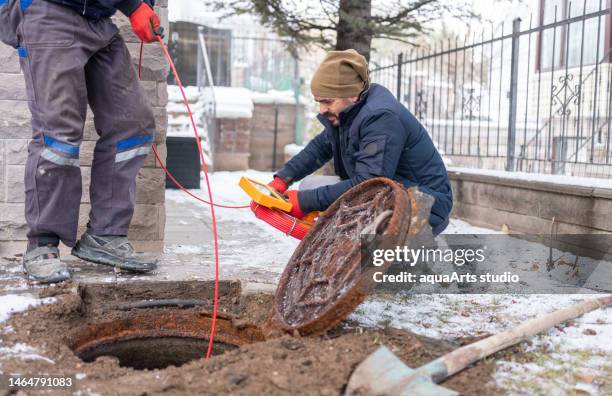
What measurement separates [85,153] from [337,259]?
A: 1959 mm

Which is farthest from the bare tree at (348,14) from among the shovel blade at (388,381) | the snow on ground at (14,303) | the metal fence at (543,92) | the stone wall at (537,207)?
the shovel blade at (388,381)

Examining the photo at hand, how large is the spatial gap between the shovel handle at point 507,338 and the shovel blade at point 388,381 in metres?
0.14

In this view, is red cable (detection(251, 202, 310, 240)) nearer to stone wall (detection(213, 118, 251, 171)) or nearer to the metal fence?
the metal fence

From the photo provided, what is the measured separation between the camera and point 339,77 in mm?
2785

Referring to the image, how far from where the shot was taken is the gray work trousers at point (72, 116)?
2641 mm

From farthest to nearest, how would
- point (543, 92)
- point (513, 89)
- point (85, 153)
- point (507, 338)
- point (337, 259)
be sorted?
1. point (543, 92)
2. point (513, 89)
3. point (85, 153)
4. point (337, 259)
5. point (507, 338)

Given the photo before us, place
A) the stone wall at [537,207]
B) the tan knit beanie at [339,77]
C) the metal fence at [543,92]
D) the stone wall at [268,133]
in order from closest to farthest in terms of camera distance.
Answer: the tan knit beanie at [339,77] → the stone wall at [537,207] → the metal fence at [543,92] → the stone wall at [268,133]

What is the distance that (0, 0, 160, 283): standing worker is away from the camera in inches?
104

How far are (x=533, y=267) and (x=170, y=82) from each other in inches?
375

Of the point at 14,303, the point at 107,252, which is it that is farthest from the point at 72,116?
the point at 14,303

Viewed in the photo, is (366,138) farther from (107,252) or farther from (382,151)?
(107,252)

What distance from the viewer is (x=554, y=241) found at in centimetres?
430

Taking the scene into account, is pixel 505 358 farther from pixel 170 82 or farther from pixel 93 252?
pixel 170 82

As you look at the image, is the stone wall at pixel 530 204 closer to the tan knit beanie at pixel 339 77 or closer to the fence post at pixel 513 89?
the fence post at pixel 513 89
